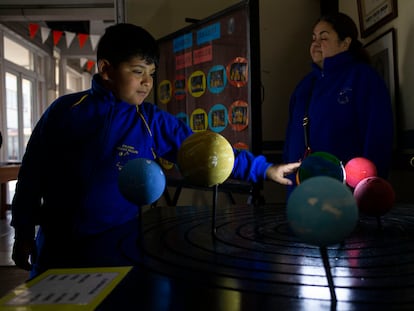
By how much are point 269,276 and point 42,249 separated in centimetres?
78

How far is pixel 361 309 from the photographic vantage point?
0.48 m

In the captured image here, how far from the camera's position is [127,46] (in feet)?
4.05

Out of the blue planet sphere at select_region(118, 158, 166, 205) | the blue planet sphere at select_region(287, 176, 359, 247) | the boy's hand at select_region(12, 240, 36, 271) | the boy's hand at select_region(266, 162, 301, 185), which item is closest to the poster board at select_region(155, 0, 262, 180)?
the boy's hand at select_region(266, 162, 301, 185)

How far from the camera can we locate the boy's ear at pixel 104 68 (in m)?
1.29

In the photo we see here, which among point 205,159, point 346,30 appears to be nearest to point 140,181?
point 205,159

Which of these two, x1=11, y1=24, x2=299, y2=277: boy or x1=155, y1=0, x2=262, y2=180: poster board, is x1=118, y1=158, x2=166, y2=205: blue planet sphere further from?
x1=155, y1=0, x2=262, y2=180: poster board

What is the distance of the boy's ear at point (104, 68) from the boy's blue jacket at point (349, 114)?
1114 mm

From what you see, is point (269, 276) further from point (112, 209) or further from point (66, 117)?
point (66, 117)

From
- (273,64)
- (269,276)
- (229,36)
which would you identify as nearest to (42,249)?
(269,276)

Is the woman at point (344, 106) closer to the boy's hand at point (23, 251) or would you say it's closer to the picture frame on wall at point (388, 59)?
the picture frame on wall at point (388, 59)

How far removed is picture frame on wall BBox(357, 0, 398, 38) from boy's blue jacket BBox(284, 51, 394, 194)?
54cm

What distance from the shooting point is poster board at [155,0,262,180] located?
2443 mm

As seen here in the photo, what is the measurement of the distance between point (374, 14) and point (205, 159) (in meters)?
2.13

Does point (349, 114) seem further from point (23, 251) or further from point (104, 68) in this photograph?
point (23, 251)
